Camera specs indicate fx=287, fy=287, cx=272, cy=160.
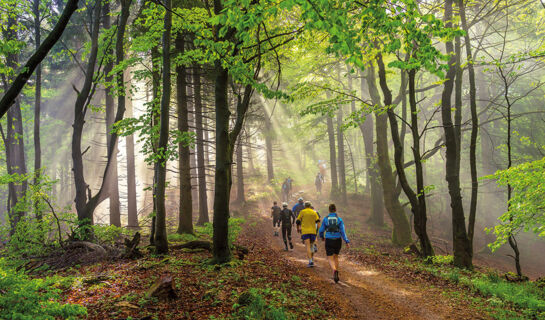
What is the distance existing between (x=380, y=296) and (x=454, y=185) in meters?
5.29

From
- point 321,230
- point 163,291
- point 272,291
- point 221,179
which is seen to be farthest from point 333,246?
point 163,291

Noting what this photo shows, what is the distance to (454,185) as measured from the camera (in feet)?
32.0

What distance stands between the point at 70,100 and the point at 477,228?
40449 millimetres

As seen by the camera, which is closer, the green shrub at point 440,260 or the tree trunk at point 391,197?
the green shrub at point 440,260

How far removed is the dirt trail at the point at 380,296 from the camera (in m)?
5.68

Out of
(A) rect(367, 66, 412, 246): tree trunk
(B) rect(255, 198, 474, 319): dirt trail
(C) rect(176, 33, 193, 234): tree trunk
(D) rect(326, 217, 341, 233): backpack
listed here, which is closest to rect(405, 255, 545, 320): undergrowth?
(B) rect(255, 198, 474, 319): dirt trail

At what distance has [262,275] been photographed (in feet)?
23.2

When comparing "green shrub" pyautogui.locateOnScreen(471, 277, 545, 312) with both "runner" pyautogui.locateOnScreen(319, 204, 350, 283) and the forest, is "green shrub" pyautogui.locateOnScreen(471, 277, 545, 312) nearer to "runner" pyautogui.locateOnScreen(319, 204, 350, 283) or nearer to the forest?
the forest

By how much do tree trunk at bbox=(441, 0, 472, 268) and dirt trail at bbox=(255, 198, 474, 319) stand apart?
300 centimetres

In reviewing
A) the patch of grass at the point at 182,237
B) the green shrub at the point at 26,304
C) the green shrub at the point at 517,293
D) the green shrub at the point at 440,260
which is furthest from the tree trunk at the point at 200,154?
the green shrub at the point at 517,293

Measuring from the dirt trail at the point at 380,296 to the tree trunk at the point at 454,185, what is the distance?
3005 mm

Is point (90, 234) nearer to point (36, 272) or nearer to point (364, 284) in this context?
point (36, 272)

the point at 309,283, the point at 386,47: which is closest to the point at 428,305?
the point at 309,283

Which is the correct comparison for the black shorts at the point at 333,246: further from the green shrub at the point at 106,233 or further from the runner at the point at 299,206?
the green shrub at the point at 106,233
